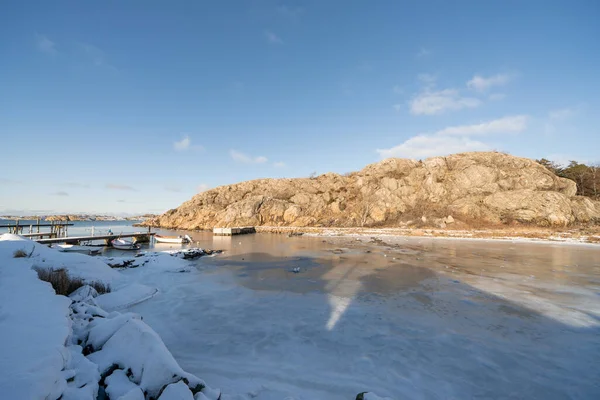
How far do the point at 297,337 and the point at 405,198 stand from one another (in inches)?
2398

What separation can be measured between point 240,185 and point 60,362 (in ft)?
269

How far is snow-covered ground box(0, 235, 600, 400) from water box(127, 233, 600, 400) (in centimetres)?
4

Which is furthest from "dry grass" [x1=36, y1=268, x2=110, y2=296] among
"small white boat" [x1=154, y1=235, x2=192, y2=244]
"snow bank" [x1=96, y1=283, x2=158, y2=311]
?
"small white boat" [x1=154, y1=235, x2=192, y2=244]

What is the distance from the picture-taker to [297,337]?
22.2 ft

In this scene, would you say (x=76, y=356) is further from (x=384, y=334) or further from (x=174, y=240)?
(x=174, y=240)

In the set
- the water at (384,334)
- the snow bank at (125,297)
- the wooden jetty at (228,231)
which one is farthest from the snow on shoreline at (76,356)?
the wooden jetty at (228,231)

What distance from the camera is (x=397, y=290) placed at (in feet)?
37.4

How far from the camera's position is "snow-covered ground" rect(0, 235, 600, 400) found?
12.2 ft

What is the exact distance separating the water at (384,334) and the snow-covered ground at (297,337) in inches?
1.5

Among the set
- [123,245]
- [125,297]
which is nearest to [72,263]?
[125,297]

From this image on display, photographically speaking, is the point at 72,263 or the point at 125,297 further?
the point at 72,263

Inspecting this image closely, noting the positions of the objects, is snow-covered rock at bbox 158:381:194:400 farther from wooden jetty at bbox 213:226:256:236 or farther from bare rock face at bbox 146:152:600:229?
bare rock face at bbox 146:152:600:229

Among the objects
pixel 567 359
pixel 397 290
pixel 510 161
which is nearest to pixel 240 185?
pixel 510 161

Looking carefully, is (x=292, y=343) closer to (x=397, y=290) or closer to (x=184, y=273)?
(x=397, y=290)
